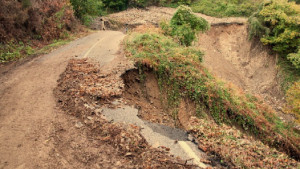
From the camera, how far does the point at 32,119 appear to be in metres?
5.64

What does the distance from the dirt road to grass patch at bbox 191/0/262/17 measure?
927 inches

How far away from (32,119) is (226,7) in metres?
29.3

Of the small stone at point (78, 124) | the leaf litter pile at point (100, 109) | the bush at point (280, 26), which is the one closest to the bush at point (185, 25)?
the leaf litter pile at point (100, 109)

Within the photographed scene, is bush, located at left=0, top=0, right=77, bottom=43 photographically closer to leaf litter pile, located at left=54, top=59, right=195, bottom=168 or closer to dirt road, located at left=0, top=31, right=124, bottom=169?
dirt road, located at left=0, top=31, right=124, bottom=169

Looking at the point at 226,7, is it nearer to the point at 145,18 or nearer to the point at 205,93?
the point at 145,18

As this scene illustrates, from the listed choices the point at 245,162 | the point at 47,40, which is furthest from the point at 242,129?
the point at 47,40

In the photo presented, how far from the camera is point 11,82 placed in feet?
26.1

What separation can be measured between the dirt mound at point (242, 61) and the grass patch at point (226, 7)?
10.9ft

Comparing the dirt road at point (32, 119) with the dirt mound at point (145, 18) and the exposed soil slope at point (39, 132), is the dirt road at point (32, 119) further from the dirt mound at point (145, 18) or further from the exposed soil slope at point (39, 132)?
the dirt mound at point (145, 18)

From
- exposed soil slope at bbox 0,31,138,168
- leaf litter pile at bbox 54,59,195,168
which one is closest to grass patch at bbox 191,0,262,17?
leaf litter pile at bbox 54,59,195,168

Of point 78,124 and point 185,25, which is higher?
point 185,25

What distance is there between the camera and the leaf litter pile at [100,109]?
425 cm

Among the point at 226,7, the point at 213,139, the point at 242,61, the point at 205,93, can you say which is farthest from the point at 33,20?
the point at 226,7

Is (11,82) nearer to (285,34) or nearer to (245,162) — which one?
(245,162)
